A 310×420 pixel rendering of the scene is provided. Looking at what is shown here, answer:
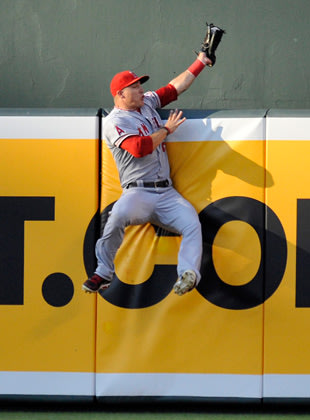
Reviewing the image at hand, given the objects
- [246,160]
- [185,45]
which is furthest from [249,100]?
[246,160]

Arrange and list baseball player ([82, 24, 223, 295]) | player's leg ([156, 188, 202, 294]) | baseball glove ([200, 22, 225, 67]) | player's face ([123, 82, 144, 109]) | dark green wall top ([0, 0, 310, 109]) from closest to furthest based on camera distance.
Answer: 1. player's leg ([156, 188, 202, 294])
2. baseball player ([82, 24, 223, 295])
3. player's face ([123, 82, 144, 109])
4. baseball glove ([200, 22, 225, 67])
5. dark green wall top ([0, 0, 310, 109])

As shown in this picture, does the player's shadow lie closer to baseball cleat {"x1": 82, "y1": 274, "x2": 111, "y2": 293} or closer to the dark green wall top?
baseball cleat {"x1": 82, "y1": 274, "x2": 111, "y2": 293}

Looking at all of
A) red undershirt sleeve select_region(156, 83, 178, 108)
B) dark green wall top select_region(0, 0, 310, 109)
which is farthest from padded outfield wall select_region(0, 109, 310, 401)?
dark green wall top select_region(0, 0, 310, 109)

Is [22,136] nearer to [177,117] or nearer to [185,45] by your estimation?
[177,117]

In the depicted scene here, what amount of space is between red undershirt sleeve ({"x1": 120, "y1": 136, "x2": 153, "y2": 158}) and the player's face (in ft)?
1.13

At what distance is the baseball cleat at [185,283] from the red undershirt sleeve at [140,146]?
33.3 inches

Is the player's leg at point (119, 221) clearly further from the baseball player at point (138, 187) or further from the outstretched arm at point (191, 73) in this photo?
the outstretched arm at point (191, 73)

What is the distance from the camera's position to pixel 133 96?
4926mm

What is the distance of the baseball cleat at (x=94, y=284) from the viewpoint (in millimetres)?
4840

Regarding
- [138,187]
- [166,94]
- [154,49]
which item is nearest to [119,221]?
[138,187]

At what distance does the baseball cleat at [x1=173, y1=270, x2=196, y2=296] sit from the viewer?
4574 millimetres

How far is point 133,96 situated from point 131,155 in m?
0.42

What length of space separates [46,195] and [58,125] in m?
0.52

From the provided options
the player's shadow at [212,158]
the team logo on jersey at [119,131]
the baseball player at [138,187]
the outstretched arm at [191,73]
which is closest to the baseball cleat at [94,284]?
the baseball player at [138,187]
